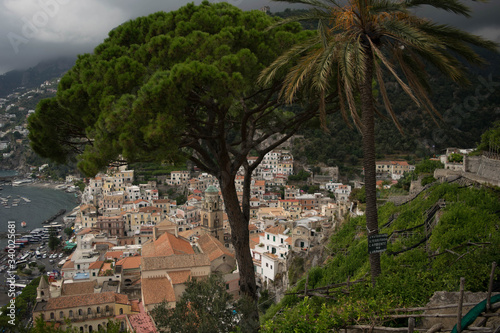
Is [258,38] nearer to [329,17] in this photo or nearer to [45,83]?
[329,17]

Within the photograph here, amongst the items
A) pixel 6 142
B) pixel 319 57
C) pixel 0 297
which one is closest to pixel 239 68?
pixel 319 57

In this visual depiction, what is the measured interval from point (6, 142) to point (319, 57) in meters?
119

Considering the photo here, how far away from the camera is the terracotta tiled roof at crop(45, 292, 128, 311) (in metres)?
16.2

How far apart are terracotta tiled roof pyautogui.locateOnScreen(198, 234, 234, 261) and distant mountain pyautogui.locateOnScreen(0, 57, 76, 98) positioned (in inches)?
5895

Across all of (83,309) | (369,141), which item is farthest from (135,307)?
(369,141)

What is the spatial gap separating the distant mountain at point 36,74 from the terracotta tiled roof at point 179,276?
15583cm

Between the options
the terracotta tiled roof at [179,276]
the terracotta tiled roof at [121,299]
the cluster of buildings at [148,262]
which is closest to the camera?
the cluster of buildings at [148,262]

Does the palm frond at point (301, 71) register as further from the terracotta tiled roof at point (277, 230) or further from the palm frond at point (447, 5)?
the terracotta tiled roof at point (277, 230)

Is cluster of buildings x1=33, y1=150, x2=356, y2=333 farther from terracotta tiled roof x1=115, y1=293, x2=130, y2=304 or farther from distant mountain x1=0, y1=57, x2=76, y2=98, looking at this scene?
distant mountain x1=0, y1=57, x2=76, y2=98

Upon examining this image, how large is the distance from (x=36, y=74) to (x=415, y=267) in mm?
177975

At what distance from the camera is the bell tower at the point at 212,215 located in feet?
95.5

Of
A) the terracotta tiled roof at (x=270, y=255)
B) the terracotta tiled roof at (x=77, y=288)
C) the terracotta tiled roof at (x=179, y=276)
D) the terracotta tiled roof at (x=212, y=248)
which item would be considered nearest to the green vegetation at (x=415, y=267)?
the terracotta tiled roof at (x=179, y=276)

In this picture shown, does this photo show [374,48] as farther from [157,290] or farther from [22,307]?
[22,307]

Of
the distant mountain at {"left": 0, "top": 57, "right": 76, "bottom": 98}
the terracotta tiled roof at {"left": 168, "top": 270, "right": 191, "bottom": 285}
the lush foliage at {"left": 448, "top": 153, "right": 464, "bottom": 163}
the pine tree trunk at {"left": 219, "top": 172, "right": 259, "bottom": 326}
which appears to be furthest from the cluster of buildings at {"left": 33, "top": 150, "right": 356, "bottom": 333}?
the distant mountain at {"left": 0, "top": 57, "right": 76, "bottom": 98}
